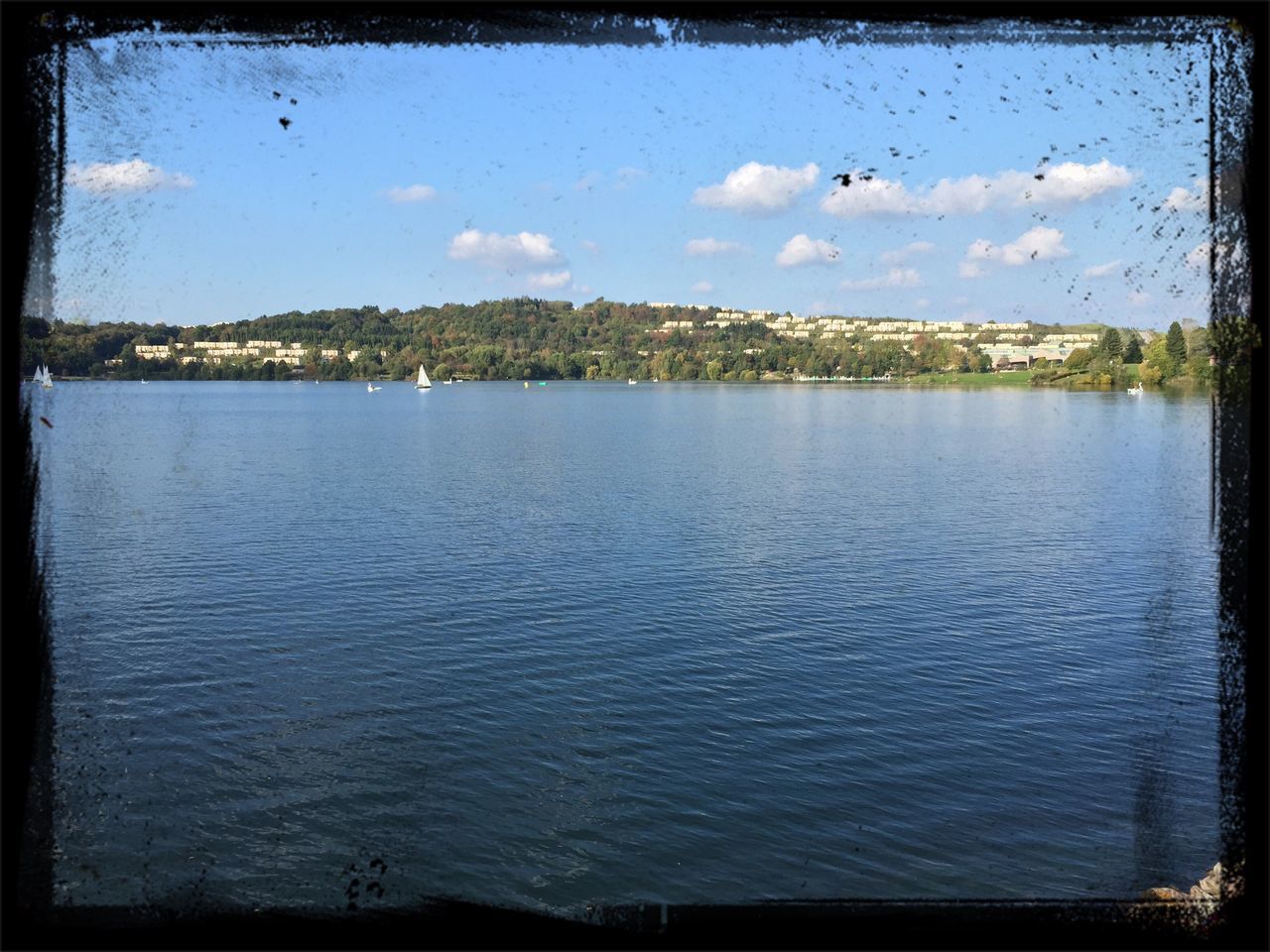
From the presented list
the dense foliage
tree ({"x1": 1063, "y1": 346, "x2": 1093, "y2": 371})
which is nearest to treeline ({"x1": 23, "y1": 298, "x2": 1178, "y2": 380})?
the dense foliage

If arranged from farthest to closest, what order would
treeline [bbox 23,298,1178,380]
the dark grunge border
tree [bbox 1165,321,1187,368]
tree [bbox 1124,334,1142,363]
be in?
treeline [bbox 23,298,1178,380] → tree [bbox 1124,334,1142,363] → tree [bbox 1165,321,1187,368] → the dark grunge border

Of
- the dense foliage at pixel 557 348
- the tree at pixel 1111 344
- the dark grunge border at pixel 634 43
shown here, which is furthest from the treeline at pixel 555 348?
the dark grunge border at pixel 634 43

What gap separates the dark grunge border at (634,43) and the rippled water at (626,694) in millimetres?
2118

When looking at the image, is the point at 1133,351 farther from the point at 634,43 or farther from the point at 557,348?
the point at 557,348

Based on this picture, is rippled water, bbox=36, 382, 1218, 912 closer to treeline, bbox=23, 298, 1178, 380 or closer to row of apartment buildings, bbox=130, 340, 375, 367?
row of apartment buildings, bbox=130, 340, 375, 367

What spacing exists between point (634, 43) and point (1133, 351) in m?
36.5

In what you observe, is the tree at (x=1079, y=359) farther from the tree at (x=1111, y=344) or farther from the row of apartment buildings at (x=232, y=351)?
the row of apartment buildings at (x=232, y=351)

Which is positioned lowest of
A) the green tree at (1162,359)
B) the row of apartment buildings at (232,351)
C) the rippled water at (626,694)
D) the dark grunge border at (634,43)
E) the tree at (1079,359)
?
the rippled water at (626,694)

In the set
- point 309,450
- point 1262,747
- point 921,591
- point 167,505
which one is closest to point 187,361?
point 309,450

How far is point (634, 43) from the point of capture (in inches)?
179

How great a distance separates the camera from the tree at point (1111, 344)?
115ft

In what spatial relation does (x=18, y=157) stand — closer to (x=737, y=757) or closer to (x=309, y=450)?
(x=737, y=757)

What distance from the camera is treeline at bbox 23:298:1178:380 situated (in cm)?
8906

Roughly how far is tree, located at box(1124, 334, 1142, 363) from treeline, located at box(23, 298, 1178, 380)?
4624 centimetres
